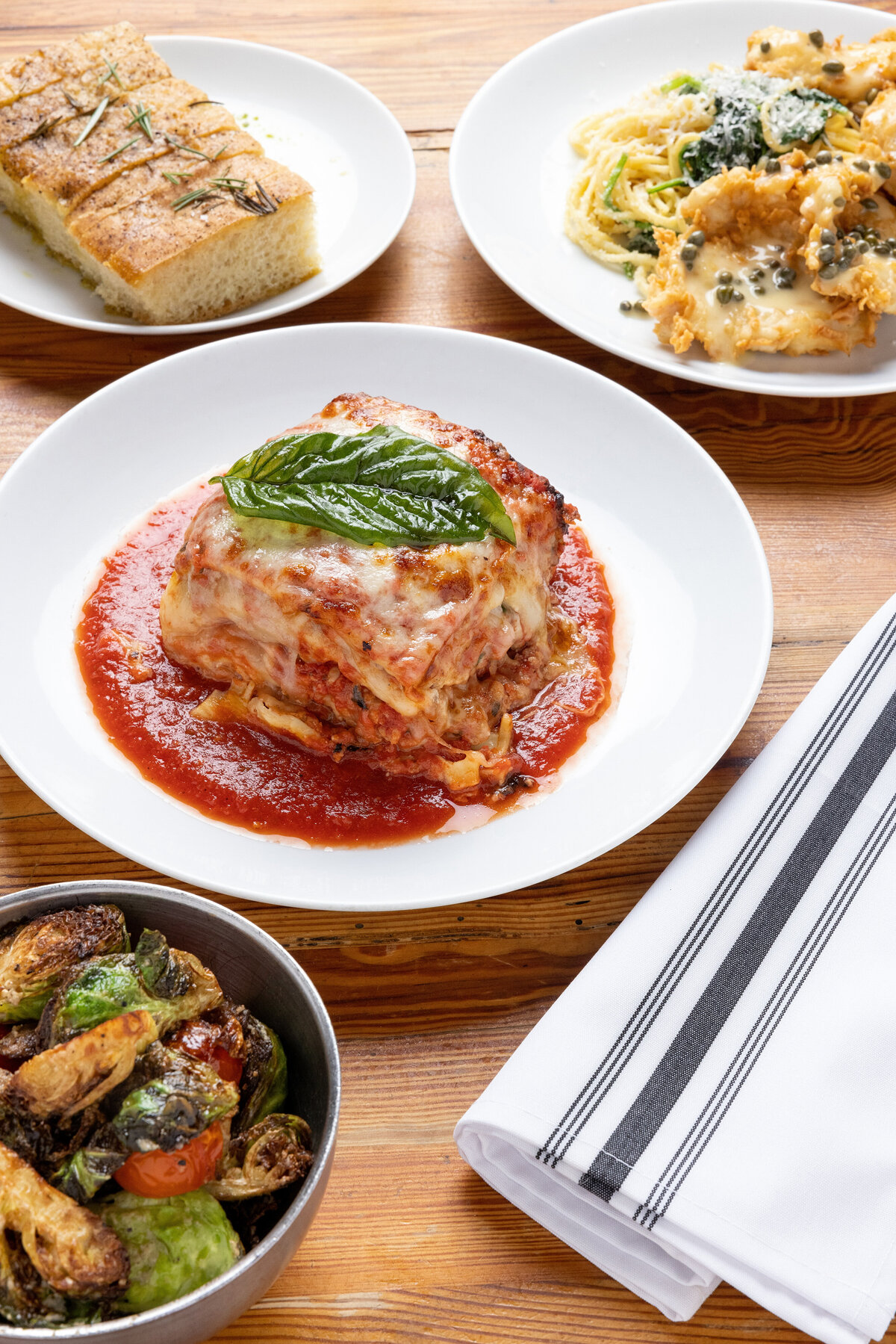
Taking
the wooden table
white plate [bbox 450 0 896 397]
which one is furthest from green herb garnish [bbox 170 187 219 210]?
white plate [bbox 450 0 896 397]

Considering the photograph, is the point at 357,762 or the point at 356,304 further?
the point at 356,304

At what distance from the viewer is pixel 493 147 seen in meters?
5.37

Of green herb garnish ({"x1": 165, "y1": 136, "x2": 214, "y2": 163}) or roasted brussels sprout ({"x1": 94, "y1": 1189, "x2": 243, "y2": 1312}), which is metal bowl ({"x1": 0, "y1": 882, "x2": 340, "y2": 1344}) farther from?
green herb garnish ({"x1": 165, "y1": 136, "x2": 214, "y2": 163})

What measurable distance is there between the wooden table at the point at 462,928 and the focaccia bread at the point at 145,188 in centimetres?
26

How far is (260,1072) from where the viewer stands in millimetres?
2465

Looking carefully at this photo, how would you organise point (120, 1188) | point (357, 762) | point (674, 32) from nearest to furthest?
1. point (120, 1188)
2. point (357, 762)
3. point (674, 32)

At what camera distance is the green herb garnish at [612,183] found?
17.1 feet

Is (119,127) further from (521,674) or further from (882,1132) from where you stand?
(882,1132)

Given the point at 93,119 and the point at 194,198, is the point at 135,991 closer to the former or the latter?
the point at 194,198

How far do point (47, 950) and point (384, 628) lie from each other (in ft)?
4.18

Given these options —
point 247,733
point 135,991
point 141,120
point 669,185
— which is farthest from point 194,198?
point 135,991

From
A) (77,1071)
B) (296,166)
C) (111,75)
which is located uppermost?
(111,75)

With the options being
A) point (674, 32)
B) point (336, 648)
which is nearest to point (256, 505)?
point (336, 648)

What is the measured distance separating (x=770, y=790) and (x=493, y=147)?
3.48 metres
